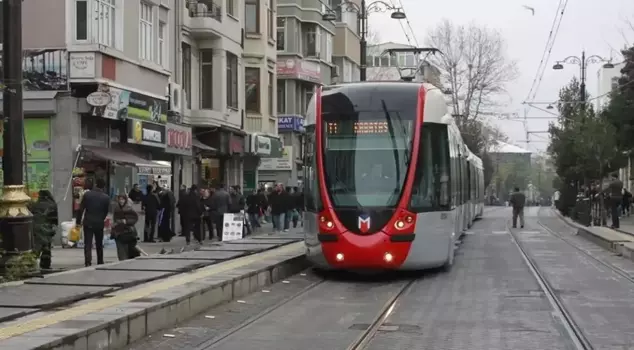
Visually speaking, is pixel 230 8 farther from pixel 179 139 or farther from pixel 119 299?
pixel 119 299

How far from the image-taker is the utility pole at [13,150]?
12391 mm

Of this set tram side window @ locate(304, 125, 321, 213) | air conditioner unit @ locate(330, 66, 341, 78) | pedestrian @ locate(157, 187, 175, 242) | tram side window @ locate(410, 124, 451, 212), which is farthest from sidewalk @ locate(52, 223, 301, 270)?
air conditioner unit @ locate(330, 66, 341, 78)

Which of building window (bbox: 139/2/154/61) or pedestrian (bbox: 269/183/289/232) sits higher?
building window (bbox: 139/2/154/61)

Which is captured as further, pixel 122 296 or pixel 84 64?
pixel 84 64

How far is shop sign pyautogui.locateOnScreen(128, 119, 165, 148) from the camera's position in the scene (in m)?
25.0

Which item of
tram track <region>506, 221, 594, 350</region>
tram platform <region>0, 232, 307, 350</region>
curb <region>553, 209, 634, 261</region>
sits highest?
tram platform <region>0, 232, 307, 350</region>

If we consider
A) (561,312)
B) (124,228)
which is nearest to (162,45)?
(124,228)

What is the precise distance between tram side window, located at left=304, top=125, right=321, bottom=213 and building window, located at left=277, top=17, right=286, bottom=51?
29.0 metres

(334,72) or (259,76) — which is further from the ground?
(334,72)

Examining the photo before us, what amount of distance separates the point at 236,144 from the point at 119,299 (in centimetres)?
2481

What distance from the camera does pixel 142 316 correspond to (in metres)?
9.62

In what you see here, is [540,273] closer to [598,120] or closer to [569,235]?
[569,235]

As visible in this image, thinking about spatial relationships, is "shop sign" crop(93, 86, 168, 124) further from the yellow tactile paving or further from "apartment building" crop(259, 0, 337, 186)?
"apartment building" crop(259, 0, 337, 186)

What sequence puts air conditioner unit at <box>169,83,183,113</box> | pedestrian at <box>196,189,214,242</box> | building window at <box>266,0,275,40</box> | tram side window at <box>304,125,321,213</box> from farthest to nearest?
building window at <box>266,0,275,40</box>
air conditioner unit at <box>169,83,183,113</box>
pedestrian at <box>196,189,214,242</box>
tram side window at <box>304,125,321,213</box>
